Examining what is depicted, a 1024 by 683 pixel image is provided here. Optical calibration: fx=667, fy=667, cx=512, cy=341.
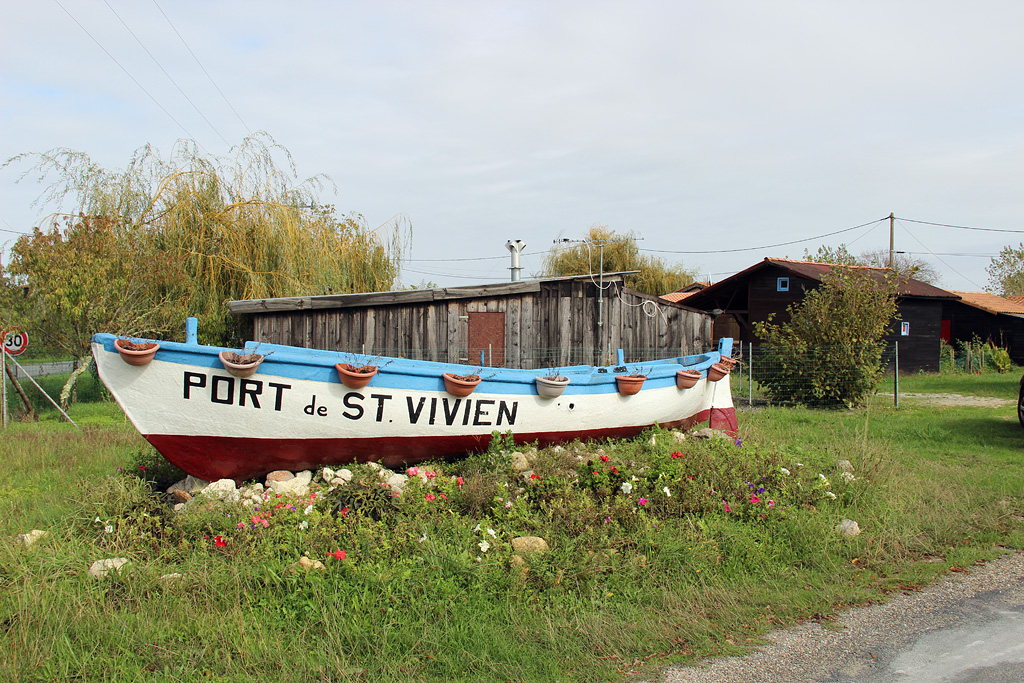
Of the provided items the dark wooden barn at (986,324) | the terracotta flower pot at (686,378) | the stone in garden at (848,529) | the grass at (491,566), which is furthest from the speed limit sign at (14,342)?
the dark wooden barn at (986,324)

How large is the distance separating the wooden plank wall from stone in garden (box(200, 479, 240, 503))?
5.57 m

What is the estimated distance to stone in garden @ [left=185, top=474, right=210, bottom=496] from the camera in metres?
6.00

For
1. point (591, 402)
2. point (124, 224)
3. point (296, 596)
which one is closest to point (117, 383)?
point (296, 596)

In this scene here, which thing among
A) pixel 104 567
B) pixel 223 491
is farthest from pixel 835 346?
pixel 104 567

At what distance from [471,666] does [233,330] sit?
11.1 m

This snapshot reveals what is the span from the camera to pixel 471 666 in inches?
141

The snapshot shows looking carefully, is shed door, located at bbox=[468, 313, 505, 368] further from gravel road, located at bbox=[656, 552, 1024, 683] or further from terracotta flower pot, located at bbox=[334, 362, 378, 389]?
gravel road, located at bbox=[656, 552, 1024, 683]

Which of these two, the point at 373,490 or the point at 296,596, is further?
the point at 373,490

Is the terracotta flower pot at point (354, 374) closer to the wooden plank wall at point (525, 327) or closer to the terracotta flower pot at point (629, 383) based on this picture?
the terracotta flower pot at point (629, 383)

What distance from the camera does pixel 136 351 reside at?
5355 millimetres

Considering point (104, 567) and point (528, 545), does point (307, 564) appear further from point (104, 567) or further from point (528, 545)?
point (528, 545)

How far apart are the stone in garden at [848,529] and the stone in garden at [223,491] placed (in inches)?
192

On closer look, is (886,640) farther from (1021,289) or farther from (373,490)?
(1021,289)

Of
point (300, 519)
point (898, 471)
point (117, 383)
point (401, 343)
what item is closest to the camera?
point (300, 519)
